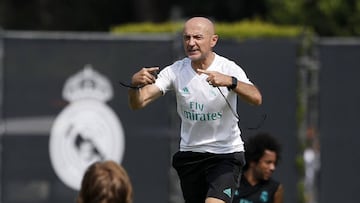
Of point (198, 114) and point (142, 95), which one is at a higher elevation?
point (142, 95)

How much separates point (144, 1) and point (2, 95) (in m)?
19.8

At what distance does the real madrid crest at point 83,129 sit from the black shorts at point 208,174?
5.18m

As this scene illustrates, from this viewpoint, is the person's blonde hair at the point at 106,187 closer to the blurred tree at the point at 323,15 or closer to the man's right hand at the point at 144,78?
the man's right hand at the point at 144,78

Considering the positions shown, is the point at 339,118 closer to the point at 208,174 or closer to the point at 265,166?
the point at 265,166

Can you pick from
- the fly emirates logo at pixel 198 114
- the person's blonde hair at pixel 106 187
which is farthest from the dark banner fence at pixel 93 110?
the person's blonde hair at pixel 106 187

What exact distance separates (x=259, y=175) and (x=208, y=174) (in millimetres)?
1971

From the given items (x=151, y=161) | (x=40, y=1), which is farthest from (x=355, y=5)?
(x=40, y=1)

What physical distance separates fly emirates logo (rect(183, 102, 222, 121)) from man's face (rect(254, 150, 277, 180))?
7.11 ft

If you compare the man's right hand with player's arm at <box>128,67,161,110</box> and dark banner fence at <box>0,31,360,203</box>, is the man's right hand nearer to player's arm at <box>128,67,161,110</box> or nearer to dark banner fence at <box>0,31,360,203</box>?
player's arm at <box>128,67,161,110</box>

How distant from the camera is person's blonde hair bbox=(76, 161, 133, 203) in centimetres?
660

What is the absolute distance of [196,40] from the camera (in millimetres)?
8453

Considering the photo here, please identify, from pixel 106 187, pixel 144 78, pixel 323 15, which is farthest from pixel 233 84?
pixel 323 15

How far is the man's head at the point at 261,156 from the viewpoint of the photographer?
10883 mm

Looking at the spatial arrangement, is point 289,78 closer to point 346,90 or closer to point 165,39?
point 346,90
